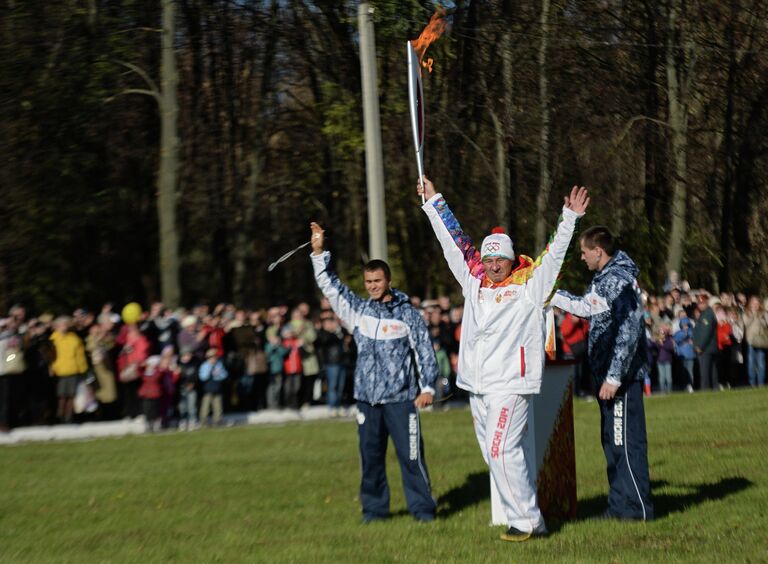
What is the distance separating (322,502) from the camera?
11.4 meters

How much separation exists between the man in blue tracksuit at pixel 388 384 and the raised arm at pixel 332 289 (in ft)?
0.04

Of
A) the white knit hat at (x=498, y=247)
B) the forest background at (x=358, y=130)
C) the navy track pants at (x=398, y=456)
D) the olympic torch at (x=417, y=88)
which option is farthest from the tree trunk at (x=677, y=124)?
the white knit hat at (x=498, y=247)

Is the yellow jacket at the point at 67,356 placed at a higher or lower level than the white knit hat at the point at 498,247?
lower

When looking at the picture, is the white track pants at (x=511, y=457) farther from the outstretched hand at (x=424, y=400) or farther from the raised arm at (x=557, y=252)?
the outstretched hand at (x=424, y=400)

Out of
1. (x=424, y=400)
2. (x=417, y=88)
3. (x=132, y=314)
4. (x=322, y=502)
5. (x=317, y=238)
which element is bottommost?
(x=322, y=502)

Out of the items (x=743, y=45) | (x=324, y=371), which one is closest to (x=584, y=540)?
(x=324, y=371)

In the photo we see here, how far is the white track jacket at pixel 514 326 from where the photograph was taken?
870 centimetres

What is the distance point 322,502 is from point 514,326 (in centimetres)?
340

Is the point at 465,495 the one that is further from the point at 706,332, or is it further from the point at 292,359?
the point at 706,332

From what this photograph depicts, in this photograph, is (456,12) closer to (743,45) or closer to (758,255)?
(743,45)

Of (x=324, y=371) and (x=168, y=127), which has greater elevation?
(x=168, y=127)

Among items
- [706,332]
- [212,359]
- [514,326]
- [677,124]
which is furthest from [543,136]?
[514,326]

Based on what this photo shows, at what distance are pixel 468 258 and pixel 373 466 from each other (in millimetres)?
1775

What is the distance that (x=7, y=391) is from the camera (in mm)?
19688
